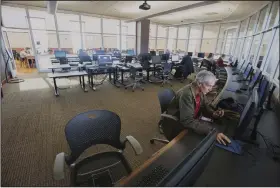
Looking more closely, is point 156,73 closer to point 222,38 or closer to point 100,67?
point 100,67

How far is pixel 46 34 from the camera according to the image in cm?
66

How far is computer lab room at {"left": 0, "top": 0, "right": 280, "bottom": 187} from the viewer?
0.54 m

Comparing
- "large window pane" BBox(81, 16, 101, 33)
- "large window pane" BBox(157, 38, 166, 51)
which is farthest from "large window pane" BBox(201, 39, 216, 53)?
"large window pane" BBox(81, 16, 101, 33)

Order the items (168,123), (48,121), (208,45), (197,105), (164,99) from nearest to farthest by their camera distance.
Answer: (197,105) → (168,123) → (164,99) → (48,121) → (208,45)

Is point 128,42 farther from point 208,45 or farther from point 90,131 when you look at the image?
point 90,131

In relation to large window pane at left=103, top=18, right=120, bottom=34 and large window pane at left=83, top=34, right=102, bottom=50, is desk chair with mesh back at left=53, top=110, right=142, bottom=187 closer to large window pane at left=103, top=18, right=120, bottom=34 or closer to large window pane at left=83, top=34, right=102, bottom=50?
large window pane at left=83, top=34, right=102, bottom=50

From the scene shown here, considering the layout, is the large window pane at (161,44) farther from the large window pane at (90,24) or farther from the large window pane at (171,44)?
the large window pane at (90,24)

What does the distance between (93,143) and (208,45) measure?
38.4 ft

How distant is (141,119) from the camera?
131 inches

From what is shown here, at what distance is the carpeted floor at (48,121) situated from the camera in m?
1.98

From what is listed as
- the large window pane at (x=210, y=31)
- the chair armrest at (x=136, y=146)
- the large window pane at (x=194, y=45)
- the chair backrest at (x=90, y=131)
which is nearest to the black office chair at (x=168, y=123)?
the chair armrest at (x=136, y=146)

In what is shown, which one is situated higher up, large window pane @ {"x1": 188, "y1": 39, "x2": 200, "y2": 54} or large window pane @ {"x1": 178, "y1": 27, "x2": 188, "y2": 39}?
large window pane @ {"x1": 178, "y1": 27, "x2": 188, "y2": 39}

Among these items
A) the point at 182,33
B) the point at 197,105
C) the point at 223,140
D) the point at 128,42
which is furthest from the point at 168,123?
the point at 182,33

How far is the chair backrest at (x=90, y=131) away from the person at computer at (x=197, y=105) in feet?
2.29
